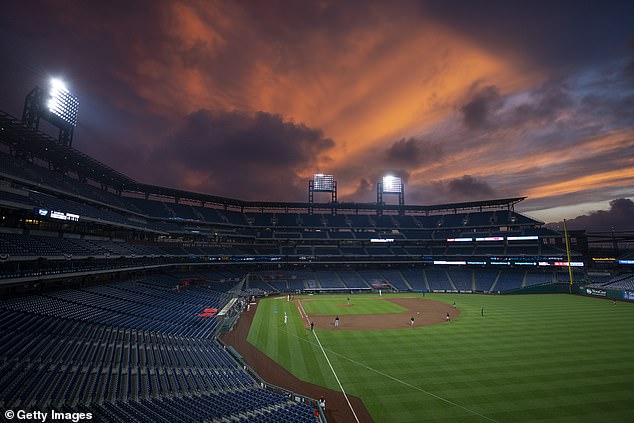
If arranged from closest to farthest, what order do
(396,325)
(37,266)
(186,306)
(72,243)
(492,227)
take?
(37,266) → (72,243) → (396,325) → (186,306) → (492,227)

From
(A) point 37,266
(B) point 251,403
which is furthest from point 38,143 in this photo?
(B) point 251,403

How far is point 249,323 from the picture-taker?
39.2 metres

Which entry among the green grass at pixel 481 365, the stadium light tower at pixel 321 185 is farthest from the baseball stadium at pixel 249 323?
the stadium light tower at pixel 321 185

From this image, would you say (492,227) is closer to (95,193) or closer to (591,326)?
(591,326)

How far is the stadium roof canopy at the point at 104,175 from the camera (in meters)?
32.8

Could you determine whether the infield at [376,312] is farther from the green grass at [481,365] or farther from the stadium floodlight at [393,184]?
the stadium floodlight at [393,184]

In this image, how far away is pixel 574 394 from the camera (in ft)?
61.7

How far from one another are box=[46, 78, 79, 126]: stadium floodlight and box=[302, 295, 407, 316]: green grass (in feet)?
152

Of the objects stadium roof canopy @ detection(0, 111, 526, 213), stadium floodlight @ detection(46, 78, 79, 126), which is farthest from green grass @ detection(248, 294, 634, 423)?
stadium floodlight @ detection(46, 78, 79, 126)

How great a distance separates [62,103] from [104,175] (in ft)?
40.7

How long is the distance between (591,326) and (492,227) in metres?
52.0

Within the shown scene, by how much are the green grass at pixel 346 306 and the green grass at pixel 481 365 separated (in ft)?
31.3

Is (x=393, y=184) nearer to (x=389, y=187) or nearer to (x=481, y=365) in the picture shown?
(x=389, y=187)

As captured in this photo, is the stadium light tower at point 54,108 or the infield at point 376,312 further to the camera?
the stadium light tower at point 54,108
